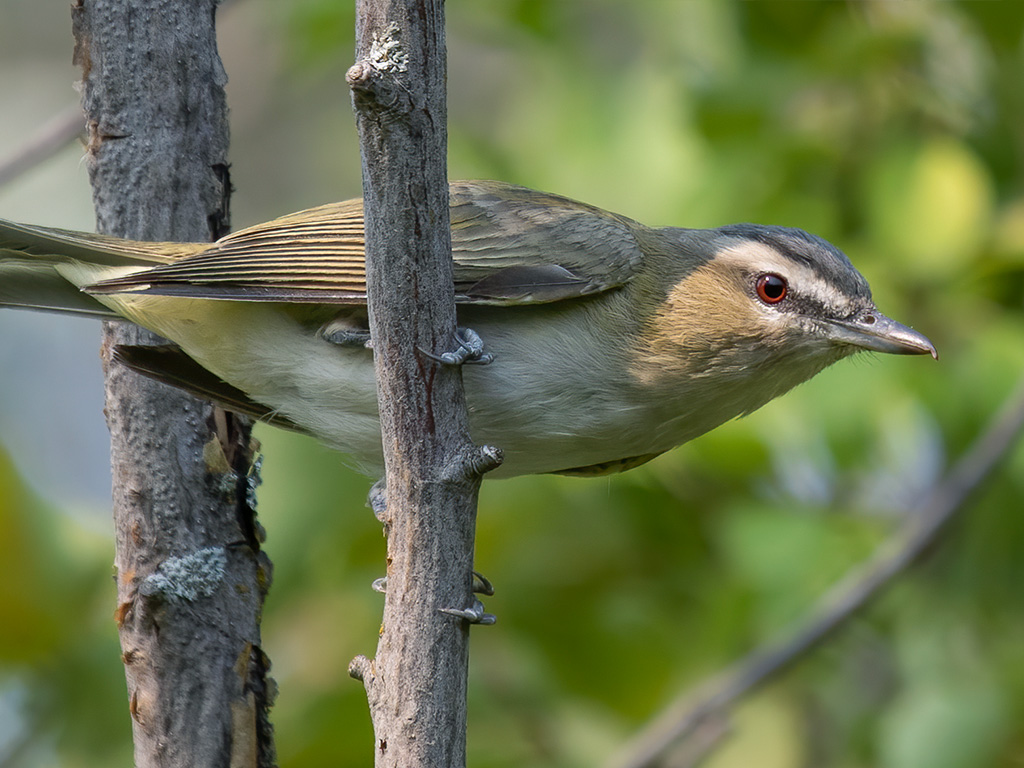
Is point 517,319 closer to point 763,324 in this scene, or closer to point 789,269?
point 763,324

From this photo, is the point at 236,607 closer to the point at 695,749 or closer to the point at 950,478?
the point at 695,749

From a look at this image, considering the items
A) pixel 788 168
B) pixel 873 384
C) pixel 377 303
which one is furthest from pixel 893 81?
pixel 377 303

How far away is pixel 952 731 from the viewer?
12.1 ft

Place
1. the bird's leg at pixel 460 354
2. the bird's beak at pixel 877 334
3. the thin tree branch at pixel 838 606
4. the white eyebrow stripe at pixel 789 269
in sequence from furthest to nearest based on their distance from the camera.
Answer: the thin tree branch at pixel 838 606 < the white eyebrow stripe at pixel 789 269 < the bird's beak at pixel 877 334 < the bird's leg at pixel 460 354

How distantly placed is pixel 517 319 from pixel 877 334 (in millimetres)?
1073

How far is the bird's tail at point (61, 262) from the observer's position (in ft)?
10.6

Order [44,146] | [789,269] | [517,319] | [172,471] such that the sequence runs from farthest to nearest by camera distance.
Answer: [789,269] < [44,146] < [517,319] < [172,471]

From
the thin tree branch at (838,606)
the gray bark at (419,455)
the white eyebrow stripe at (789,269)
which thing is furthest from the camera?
the thin tree branch at (838,606)

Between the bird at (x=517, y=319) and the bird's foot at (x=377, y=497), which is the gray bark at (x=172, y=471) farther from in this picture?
the bird's foot at (x=377, y=497)

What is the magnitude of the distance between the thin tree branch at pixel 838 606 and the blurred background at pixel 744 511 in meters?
0.15

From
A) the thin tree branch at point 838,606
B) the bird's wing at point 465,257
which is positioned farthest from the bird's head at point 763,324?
the thin tree branch at point 838,606

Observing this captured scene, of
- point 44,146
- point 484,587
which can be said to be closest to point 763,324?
point 484,587

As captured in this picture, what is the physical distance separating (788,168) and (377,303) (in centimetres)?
252

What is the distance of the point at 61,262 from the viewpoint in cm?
343
